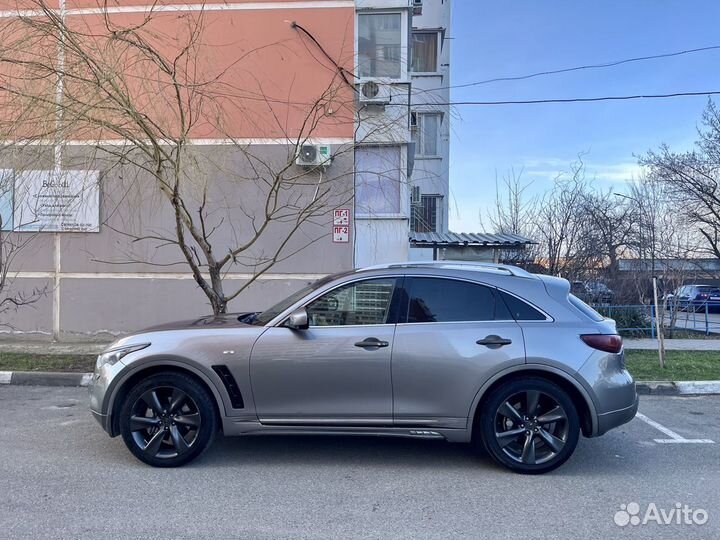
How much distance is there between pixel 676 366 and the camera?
855 centimetres

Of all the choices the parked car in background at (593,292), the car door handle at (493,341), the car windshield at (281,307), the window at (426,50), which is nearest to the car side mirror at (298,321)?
the car windshield at (281,307)

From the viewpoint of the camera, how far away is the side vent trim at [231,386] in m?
4.43

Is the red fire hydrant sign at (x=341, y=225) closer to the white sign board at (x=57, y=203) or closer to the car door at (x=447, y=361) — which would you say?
the white sign board at (x=57, y=203)

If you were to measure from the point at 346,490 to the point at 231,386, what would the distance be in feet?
4.10

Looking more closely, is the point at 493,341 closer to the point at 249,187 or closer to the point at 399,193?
the point at 399,193

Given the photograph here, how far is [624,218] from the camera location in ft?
57.6

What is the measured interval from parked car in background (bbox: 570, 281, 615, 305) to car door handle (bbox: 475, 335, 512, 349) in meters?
9.57

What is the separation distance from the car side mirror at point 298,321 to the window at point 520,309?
1650mm

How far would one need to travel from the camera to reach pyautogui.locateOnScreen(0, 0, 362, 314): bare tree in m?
7.07

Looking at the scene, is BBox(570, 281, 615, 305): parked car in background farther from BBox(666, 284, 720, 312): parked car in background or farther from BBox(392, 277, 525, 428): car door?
BBox(392, 277, 525, 428): car door

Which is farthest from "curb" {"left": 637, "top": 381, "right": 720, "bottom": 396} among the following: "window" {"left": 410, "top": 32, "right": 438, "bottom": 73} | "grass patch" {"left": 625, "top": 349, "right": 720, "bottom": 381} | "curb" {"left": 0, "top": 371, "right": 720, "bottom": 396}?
"window" {"left": 410, "top": 32, "right": 438, "bottom": 73}

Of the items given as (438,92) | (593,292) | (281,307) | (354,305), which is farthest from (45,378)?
(438,92)

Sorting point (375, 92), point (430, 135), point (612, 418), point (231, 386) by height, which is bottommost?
point (612, 418)

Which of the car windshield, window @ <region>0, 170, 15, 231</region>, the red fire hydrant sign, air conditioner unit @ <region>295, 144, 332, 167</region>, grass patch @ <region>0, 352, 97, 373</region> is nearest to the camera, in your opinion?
the car windshield
